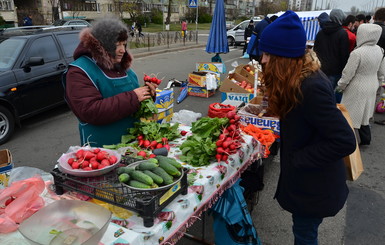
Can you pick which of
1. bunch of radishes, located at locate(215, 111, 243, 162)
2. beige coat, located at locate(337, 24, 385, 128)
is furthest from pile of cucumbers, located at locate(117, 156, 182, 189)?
beige coat, located at locate(337, 24, 385, 128)

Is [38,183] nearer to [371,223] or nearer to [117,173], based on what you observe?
[117,173]

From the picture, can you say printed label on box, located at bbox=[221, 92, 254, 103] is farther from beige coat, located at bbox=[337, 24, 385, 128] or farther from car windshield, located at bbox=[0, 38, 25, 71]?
car windshield, located at bbox=[0, 38, 25, 71]

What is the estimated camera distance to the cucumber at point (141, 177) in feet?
5.36

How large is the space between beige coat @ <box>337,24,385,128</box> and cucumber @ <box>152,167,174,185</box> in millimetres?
4124

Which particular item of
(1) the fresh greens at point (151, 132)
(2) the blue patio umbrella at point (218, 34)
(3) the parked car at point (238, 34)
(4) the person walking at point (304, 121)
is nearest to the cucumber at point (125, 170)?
(1) the fresh greens at point (151, 132)

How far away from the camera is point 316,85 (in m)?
1.66

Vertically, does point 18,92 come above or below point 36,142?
above

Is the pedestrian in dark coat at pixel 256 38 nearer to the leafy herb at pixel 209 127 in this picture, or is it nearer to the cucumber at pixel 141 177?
the leafy herb at pixel 209 127

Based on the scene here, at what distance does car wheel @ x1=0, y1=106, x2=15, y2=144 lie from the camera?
5.34 meters

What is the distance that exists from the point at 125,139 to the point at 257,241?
1.44 metres

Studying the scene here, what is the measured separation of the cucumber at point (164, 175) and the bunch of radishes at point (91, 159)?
329 millimetres

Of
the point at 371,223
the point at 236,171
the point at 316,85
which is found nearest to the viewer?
the point at 316,85

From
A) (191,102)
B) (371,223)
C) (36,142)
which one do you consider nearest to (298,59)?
(371,223)

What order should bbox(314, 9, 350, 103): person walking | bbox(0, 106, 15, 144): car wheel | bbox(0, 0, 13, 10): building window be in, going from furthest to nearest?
bbox(0, 0, 13, 10): building window, bbox(314, 9, 350, 103): person walking, bbox(0, 106, 15, 144): car wheel
